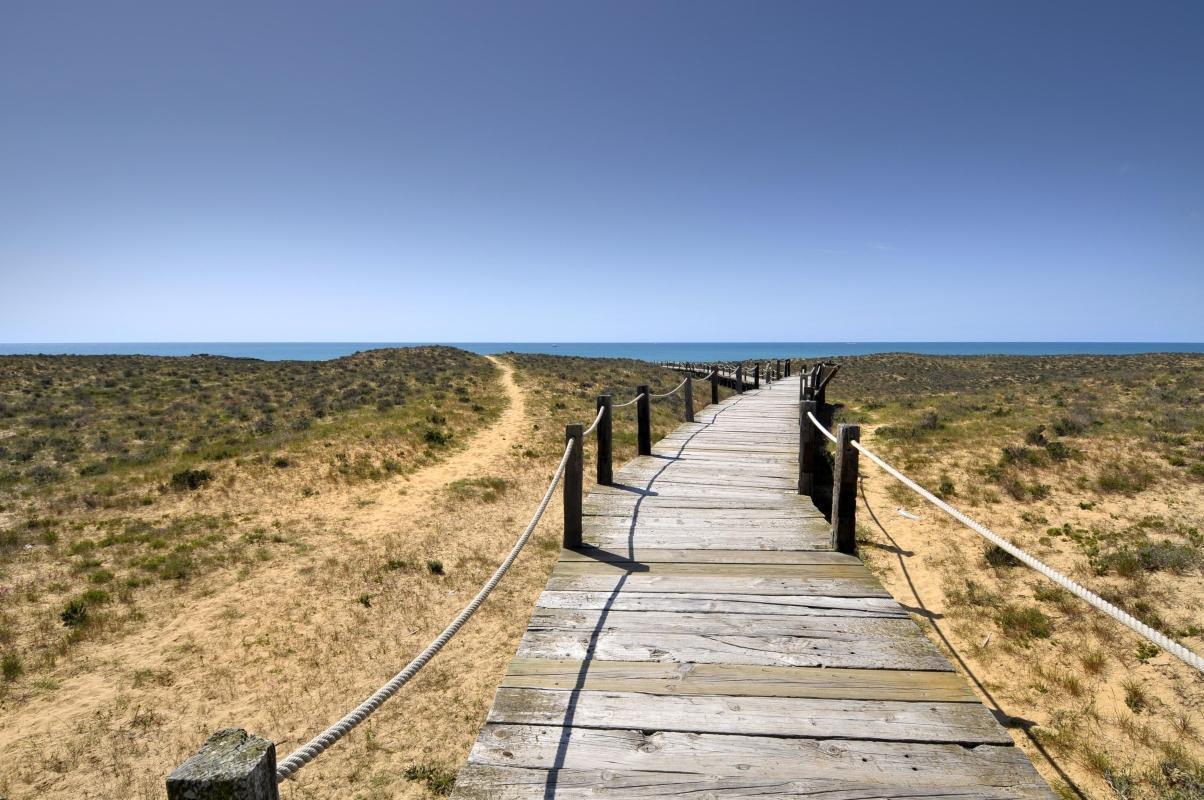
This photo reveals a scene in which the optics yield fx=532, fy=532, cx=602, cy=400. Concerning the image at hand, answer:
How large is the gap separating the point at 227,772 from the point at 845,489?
4.64m

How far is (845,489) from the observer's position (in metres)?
4.75

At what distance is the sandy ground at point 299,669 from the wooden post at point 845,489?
3962 millimetres

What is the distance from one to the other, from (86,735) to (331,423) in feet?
47.6

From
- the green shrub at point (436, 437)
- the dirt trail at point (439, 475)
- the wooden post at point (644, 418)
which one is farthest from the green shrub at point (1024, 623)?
the green shrub at point (436, 437)

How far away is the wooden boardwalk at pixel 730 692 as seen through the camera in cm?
240

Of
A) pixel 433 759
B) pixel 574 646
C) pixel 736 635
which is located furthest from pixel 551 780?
pixel 433 759

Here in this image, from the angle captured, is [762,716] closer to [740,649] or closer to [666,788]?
[740,649]

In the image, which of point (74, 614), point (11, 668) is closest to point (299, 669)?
point (11, 668)

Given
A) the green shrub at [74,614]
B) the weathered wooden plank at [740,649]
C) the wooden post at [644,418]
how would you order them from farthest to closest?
the wooden post at [644,418]
the green shrub at [74,614]
the weathered wooden plank at [740,649]

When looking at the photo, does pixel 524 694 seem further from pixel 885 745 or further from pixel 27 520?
pixel 27 520

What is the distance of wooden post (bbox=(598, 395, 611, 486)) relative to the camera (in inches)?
257

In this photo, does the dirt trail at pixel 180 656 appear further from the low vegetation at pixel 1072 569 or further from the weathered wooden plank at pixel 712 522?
the low vegetation at pixel 1072 569

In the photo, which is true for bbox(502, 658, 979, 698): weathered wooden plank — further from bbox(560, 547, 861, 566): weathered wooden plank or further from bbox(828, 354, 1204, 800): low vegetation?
bbox(828, 354, 1204, 800): low vegetation

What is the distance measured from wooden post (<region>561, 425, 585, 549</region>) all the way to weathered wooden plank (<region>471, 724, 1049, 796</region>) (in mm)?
Answer: 2334
